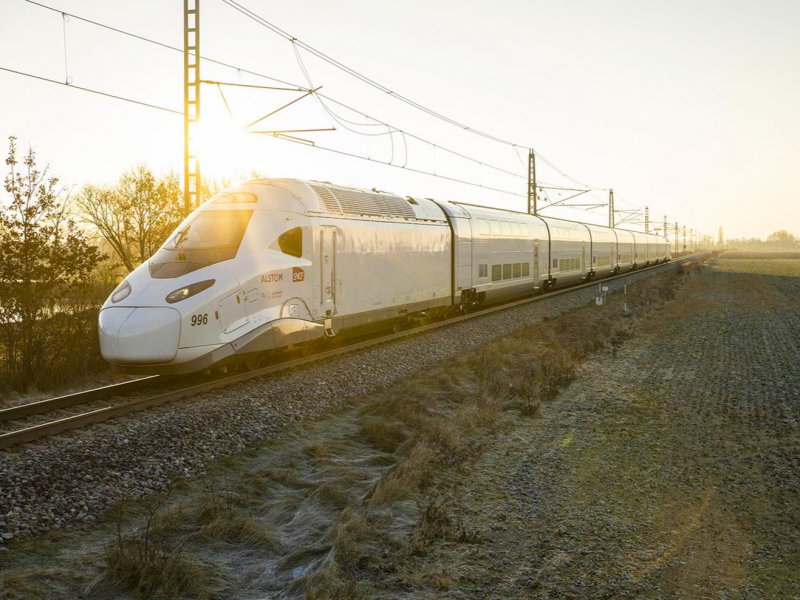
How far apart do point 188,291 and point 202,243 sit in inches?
57.8

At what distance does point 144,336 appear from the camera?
10000mm

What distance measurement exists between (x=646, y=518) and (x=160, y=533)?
4.87 m

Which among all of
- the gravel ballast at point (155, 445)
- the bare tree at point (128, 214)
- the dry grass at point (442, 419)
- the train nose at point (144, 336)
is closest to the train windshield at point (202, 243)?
the train nose at point (144, 336)

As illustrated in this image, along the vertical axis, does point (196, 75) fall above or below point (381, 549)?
above


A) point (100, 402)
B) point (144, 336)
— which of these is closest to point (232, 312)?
point (144, 336)

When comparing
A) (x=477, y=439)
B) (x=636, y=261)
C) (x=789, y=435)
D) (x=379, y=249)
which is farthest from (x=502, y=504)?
(x=636, y=261)

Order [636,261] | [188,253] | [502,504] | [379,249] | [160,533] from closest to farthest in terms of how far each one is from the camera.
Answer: [160,533] < [502,504] < [188,253] < [379,249] < [636,261]

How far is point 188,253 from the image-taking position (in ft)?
37.5

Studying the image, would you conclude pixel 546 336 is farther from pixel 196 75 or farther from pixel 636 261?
pixel 636 261

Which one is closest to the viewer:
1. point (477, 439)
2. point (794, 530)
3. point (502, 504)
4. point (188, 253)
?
point (794, 530)

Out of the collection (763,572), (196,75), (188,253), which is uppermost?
(196,75)

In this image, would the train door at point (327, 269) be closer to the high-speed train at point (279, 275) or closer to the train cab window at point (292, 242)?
the high-speed train at point (279, 275)

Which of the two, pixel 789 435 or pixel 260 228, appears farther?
pixel 260 228

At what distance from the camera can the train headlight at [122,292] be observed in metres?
10.7
